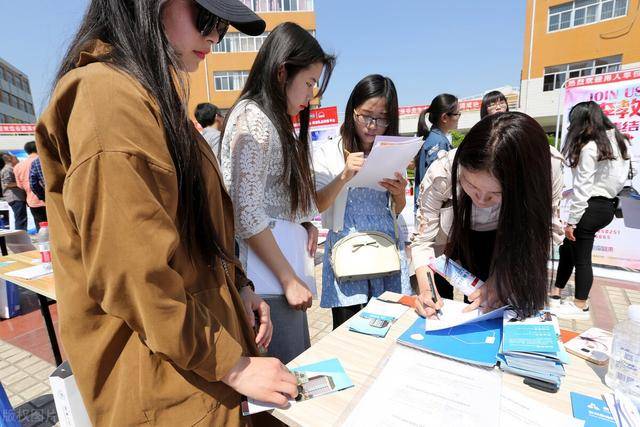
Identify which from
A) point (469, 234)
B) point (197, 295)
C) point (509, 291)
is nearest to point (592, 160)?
point (469, 234)

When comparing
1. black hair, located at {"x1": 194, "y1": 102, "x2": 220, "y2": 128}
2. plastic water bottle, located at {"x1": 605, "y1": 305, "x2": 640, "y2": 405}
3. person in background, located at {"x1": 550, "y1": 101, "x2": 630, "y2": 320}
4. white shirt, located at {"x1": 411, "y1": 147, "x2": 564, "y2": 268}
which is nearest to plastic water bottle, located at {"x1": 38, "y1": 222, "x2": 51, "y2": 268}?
black hair, located at {"x1": 194, "y1": 102, "x2": 220, "y2": 128}

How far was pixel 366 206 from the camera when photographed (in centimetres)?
168

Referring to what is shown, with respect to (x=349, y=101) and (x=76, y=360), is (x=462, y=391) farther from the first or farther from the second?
(x=349, y=101)

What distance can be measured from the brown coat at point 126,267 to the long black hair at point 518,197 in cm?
85

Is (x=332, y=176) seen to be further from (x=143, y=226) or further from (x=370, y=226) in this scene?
(x=143, y=226)

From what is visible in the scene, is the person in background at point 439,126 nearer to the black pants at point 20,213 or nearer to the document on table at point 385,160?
the document on table at point 385,160

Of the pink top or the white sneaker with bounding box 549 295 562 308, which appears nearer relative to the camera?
the white sneaker with bounding box 549 295 562 308

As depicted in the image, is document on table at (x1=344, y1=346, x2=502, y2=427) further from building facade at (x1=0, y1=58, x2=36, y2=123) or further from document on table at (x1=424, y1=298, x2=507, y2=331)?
building facade at (x1=0, y1=58, x2=36, y2=123)

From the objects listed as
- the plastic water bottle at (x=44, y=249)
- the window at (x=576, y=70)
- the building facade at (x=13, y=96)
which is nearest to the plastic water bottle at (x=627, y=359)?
the plastic water bottle at (x=44, y=249)

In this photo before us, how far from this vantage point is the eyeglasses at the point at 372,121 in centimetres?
168

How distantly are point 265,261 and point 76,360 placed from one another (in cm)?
56

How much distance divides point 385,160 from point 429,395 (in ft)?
2.96

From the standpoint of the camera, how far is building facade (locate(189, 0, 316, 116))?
20.6m

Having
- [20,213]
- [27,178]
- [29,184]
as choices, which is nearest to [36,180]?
[29,184]
